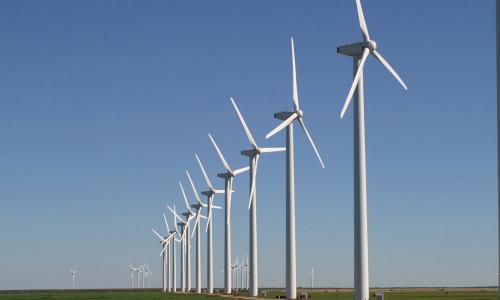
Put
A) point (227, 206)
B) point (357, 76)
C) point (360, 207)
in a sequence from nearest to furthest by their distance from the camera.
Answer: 1. point (360, 207)
2. point (357, 76)
3. point (227, 206)

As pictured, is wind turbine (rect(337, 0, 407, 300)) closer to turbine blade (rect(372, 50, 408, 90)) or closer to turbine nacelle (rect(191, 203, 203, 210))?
turbine blade (rect(372, 50, 408, 90))

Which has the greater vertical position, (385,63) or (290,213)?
(385,63)

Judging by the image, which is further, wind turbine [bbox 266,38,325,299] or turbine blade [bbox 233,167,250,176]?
turbine blade [bbox 233,167,250,176]

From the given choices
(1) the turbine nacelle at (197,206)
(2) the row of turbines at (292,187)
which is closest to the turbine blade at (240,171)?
(2) the row of turbines at (292,187)

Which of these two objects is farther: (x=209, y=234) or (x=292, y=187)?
(x=209, y=234)

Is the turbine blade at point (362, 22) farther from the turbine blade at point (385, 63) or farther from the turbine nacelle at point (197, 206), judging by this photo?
the turbine nacelle at point (197, 206)

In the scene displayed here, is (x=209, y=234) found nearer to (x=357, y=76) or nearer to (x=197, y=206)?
(x=197, y=206)

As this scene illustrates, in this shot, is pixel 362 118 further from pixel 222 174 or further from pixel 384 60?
pixel 222 174

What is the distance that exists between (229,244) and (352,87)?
6604cm

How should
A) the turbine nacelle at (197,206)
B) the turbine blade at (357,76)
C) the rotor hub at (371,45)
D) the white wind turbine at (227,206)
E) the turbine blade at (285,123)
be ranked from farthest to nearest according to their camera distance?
the turbine nacelle at (197,206)
the white wind turbine at (227,206)
the turbine blade at (285,123)
the rotor hub at (371,45)
the turbine blade at (357,76)

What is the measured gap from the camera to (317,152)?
89.1 meters

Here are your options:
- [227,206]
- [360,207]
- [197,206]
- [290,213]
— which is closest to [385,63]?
[360,207]

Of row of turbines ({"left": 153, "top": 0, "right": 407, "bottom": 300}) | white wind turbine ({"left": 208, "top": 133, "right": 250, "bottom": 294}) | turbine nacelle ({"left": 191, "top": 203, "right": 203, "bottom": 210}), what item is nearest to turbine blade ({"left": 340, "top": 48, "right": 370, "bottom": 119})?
row of turbines ({"left": 153, "top": 0, "right": 407, "bottom": 300})

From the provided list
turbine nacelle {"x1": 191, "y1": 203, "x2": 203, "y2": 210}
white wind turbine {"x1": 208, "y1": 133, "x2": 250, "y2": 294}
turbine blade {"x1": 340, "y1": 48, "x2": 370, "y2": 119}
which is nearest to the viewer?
turbine blade {"x1": 340, "y1": 48, "x2": 370, "y2": 119}
